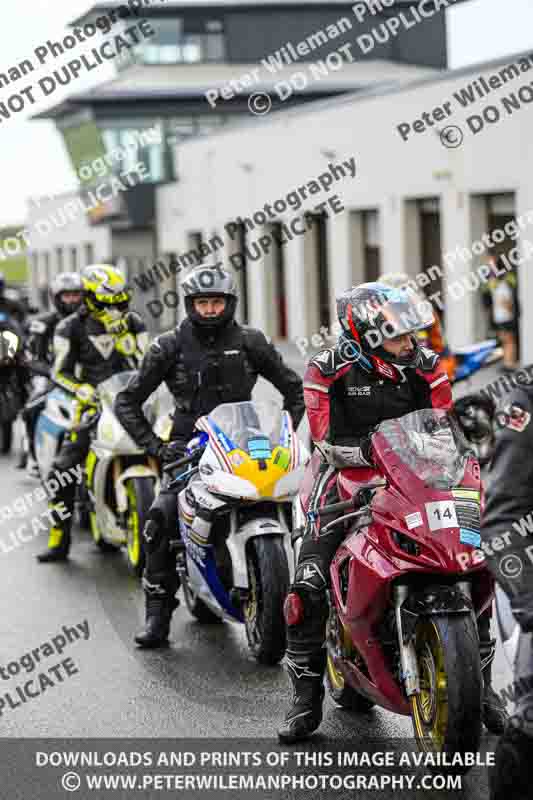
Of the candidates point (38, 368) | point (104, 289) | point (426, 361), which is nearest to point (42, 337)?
point (38, 368)

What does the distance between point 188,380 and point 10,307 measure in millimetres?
10649

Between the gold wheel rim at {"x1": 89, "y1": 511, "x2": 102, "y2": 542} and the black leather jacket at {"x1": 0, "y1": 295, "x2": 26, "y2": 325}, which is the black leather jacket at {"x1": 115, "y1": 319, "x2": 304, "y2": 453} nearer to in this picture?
the gold wheel rim at {"x1": 89, "y1": 511, "x2": 102, "y2": 542}

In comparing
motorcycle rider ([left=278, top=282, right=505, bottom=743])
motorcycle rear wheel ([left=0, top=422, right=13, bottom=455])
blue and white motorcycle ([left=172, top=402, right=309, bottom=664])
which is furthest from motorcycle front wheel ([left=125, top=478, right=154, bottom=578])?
motorcycle rear wheel ([left=0, top=422, right=13, bottom=455])

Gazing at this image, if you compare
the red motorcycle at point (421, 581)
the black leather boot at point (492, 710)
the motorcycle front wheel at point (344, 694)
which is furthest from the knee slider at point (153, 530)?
the black leather boot at point (492, 710)

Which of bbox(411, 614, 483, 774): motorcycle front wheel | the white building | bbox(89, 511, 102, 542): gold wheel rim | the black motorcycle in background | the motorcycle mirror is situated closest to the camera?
bbox(411, 614, 483, 774): motorcycle front wheel

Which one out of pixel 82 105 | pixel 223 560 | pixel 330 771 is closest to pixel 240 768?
pixel 330 771

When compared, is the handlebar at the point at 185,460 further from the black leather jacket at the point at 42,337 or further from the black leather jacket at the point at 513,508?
the black leather jacket at the point at 42,337

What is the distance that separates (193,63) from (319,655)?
59147mm

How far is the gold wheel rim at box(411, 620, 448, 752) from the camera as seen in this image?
5117 millimetres

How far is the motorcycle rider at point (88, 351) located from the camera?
1058cm

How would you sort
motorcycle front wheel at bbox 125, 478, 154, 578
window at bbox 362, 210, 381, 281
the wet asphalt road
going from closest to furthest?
the wet asphalt road → motorcycle front wheel at bbox 125, 478, 154, 578 → window at bbox 362, 210, 381, 281

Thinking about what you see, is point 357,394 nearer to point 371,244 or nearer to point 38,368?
point 38,368

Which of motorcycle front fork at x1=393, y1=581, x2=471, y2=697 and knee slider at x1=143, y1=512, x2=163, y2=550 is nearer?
motorcycle front fork at x1=393, y1=581, x2=471, y2=697

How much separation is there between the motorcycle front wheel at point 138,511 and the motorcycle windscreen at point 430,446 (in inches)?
162
